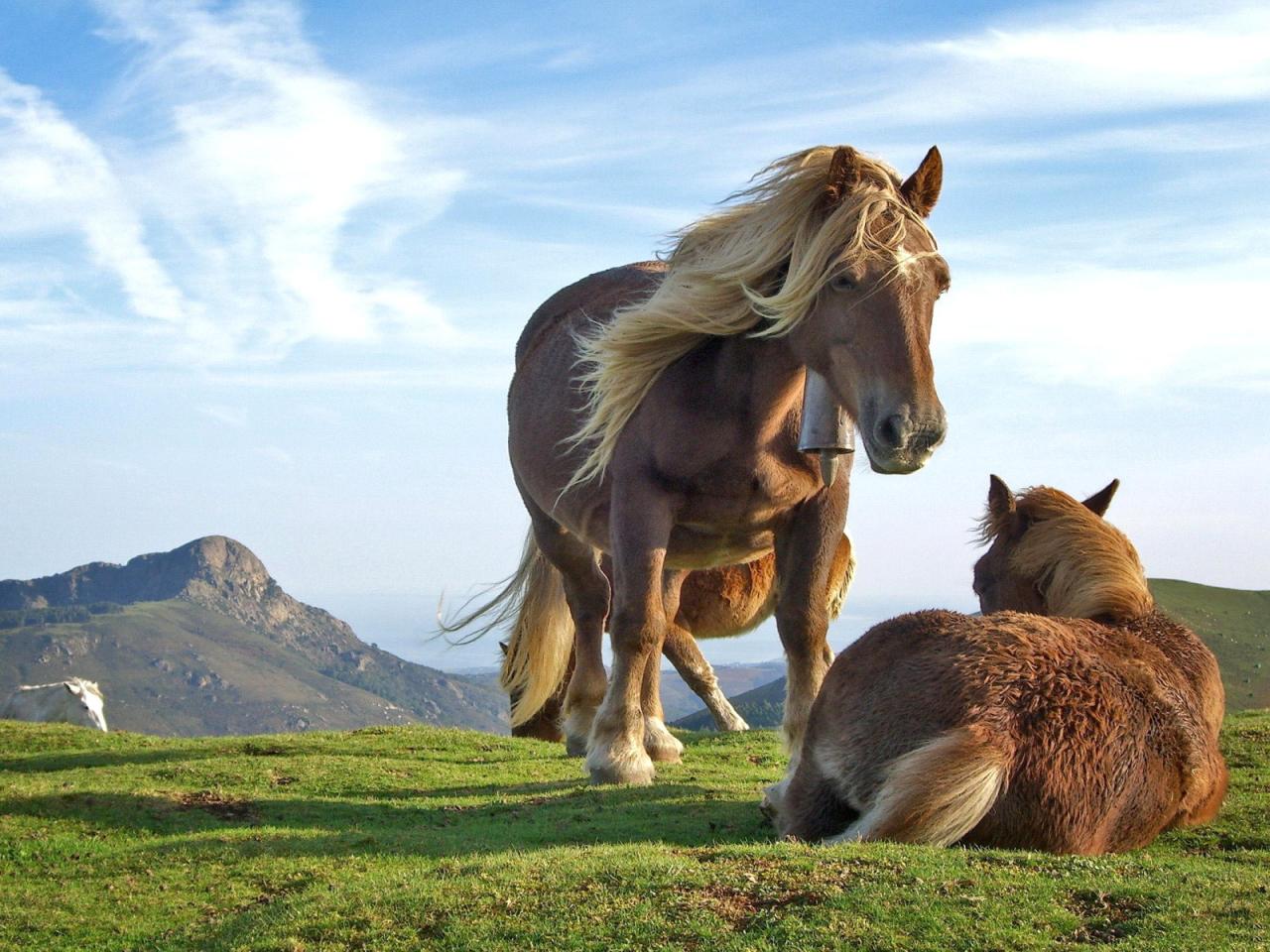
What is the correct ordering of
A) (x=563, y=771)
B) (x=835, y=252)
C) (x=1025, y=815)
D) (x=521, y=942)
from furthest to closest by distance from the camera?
(x=563, y=771), (x=835, y=252), (x=1025, y=815), (x=521, y=942)

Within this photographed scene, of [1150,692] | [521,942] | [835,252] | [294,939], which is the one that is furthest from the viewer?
[835,252]

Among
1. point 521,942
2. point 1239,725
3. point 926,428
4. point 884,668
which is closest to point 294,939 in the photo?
point 521,942

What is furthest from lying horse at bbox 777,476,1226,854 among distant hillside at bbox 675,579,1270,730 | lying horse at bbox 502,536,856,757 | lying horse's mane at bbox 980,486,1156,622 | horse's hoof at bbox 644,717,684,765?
distant hillside at bbox 675,579,1270,730

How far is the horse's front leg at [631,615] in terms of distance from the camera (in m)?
8.44

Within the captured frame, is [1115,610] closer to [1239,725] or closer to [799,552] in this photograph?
[799,552]

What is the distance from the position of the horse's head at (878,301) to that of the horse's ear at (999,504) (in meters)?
1.64

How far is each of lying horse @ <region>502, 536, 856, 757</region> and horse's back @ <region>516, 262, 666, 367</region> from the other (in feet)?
11.0

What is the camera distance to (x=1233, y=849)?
6.95 meters

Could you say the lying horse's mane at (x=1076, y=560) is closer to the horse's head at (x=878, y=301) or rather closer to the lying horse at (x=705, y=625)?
the horse's head at (x=878, y=301)

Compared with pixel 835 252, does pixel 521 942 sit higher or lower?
lower

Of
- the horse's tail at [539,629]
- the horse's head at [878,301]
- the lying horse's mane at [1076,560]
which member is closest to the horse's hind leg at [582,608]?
the horse's tail at [539,629]

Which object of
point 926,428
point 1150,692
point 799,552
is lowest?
point 1150,692

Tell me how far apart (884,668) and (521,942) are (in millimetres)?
2271

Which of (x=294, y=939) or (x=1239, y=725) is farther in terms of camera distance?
(x=1239, y=725)
